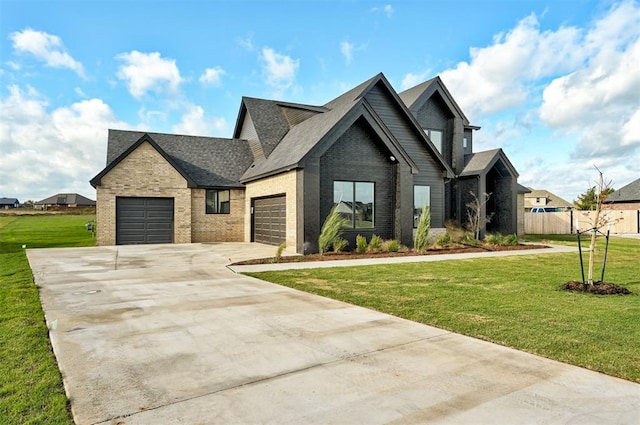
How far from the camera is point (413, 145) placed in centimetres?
2083

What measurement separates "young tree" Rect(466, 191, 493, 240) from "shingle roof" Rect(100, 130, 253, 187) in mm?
13065

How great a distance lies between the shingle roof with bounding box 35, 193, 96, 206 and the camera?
108812mm

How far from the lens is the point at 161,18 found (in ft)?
39.9

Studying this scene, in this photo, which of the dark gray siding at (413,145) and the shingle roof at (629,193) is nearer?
the dark gray siding at (413,145)

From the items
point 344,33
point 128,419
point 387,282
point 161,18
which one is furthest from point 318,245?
point 128,419

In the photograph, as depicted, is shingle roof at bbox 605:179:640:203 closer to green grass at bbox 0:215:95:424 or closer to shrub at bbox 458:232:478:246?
shrub at bbox 458:232:478:246

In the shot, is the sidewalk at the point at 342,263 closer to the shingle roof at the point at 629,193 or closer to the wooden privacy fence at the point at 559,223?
the wooden privacy fence at the point at 559,223

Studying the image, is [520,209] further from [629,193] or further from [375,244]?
[629,193]

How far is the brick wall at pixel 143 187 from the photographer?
2052 cm

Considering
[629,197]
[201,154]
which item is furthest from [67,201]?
[629,197]

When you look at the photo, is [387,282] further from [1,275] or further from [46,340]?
[1,275]

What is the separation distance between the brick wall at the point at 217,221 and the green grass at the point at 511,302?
1242cm

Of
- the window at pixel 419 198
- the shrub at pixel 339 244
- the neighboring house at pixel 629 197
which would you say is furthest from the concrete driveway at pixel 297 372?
the neighboring house at pixel 629 197

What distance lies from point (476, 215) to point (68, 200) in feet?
384
